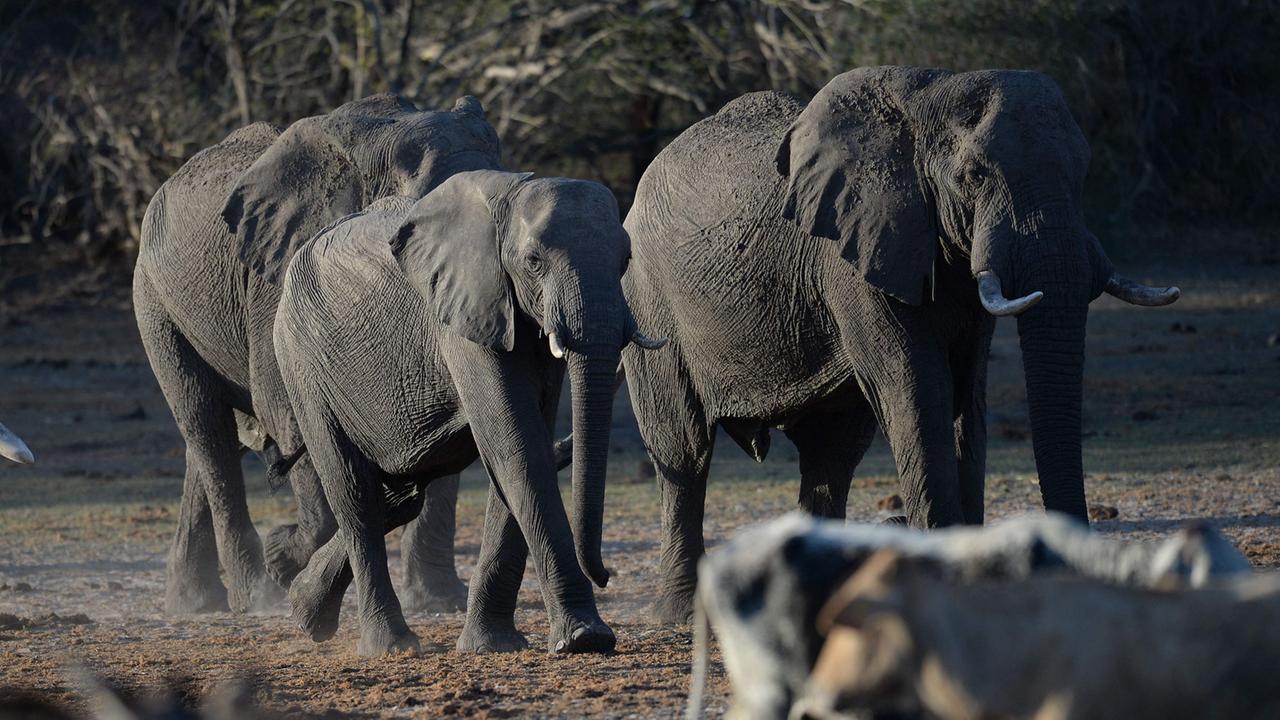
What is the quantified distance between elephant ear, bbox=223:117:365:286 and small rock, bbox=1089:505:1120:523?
4306mm

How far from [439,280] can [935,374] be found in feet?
6.39

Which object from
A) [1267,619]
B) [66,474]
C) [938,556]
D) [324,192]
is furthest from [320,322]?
[66,474]

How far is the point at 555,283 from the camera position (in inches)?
286

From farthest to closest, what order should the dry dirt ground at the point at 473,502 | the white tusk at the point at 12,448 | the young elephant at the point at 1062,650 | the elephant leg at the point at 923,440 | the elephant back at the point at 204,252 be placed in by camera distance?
the elephant back at the point at 204,252, the elephant leg at the point at 923,440, the dry dirt ground at the point at 473,502, the white tusk at the point at 12,448, the young elephant at the point at 1062,650

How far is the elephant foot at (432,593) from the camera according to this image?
396 inches

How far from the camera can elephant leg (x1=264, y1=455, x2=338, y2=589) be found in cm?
933

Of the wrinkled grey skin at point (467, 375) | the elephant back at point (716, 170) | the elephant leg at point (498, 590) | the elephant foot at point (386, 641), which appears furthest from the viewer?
the elephant back at point (716, 170)

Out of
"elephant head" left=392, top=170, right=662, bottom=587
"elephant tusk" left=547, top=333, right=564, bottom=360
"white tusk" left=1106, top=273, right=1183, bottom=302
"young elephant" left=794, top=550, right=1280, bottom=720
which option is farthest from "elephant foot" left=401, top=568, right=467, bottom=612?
"young elephant" left=794, top=550, right=1280, bottom=720

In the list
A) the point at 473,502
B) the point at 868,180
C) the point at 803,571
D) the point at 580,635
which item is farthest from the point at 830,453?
the point at 803,571

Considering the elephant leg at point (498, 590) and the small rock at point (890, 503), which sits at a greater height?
the elephant leg at point (498, 590)

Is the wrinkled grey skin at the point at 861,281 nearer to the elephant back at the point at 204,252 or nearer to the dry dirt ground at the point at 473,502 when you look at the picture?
the dry dirt ground at the point at 473,502

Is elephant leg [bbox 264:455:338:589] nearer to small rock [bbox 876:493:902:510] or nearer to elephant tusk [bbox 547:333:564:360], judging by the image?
elephant tusk [bbox 547:333:564:360]

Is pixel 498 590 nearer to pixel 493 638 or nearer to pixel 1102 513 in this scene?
pixel 493 638

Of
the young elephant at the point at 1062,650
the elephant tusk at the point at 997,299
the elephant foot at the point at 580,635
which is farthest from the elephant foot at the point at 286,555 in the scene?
the young elephant at the point at 1062,650
